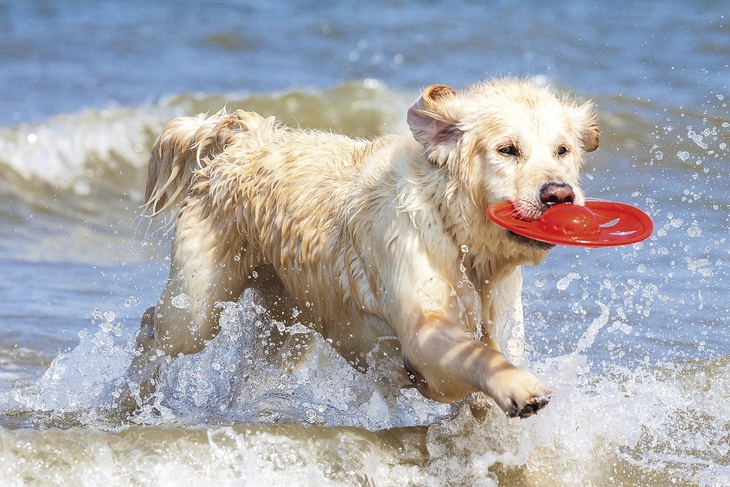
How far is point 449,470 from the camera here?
5.02 meters

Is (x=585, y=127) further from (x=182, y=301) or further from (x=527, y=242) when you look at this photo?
(x=182, y=301)

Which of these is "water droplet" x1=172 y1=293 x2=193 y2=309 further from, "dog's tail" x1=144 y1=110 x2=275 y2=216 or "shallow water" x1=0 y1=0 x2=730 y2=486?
"dog's tail" x1=144 y1=110 x2=275 y2=216

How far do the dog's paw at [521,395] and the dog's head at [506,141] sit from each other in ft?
2.26

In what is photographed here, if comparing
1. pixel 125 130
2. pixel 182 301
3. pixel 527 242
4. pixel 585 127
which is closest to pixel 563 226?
pixel 527 242

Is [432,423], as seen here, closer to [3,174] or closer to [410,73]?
[3,174]

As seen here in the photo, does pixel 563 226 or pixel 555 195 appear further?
pixel 555 195

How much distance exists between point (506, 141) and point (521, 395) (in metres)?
1.13

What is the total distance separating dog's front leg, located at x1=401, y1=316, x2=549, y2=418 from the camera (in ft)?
13.3

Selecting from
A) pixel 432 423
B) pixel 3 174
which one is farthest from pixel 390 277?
pixel 3 174

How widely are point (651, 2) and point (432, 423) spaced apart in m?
18.1

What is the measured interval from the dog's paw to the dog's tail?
2.49 m

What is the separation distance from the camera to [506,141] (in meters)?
4.49

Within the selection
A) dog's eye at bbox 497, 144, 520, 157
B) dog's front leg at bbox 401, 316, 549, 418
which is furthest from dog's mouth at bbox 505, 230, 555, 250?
dog's front leg at bbox 401, 316, 549, 418

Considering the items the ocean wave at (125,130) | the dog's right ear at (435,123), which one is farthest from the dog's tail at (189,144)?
the ocean wave at (125,130)
